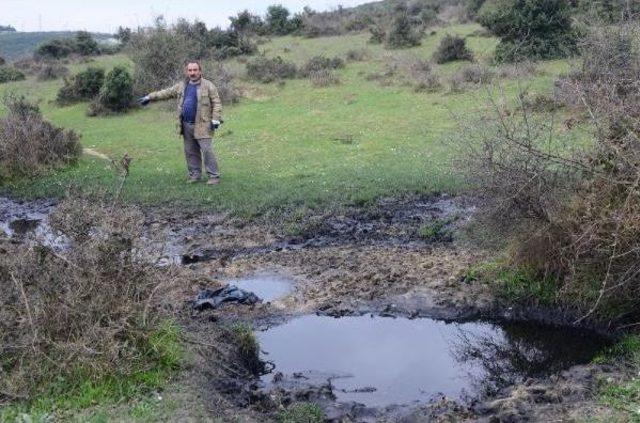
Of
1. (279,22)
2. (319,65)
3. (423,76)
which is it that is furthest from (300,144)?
(279,22)

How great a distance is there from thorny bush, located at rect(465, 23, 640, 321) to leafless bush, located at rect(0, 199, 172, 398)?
393 cm

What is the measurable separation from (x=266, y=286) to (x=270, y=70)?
63.0 feet

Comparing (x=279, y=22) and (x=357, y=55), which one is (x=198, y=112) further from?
(x=279, y=22)

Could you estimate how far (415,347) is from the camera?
7.93m

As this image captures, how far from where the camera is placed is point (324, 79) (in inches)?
986

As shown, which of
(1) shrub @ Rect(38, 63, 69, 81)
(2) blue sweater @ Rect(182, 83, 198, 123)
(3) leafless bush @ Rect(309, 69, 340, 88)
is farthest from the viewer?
(1) shrub @ Rect(38, 63, 69, 81)

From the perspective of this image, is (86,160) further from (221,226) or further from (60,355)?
(60,355)

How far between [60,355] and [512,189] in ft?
16.4

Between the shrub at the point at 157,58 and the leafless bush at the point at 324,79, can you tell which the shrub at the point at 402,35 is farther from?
the shrub at the point at 157,58

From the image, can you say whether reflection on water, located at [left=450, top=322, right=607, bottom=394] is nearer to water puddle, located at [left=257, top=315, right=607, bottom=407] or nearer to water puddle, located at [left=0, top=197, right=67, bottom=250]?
water puddle, located at [left=257, top=315, right=607, bottom=407]

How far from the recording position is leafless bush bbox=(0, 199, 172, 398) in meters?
6.07

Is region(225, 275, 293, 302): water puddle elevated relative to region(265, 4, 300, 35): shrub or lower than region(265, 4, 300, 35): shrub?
lower

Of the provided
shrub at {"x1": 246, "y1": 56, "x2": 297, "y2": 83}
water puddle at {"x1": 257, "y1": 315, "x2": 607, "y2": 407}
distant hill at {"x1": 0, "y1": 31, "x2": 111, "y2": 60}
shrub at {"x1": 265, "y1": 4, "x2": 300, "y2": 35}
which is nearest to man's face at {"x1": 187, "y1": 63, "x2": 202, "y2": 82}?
water puddle at {"x1": 257, "y1": 315, "x2": 607, "y2": 407}

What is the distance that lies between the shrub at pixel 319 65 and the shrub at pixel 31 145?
1201 centimetres
